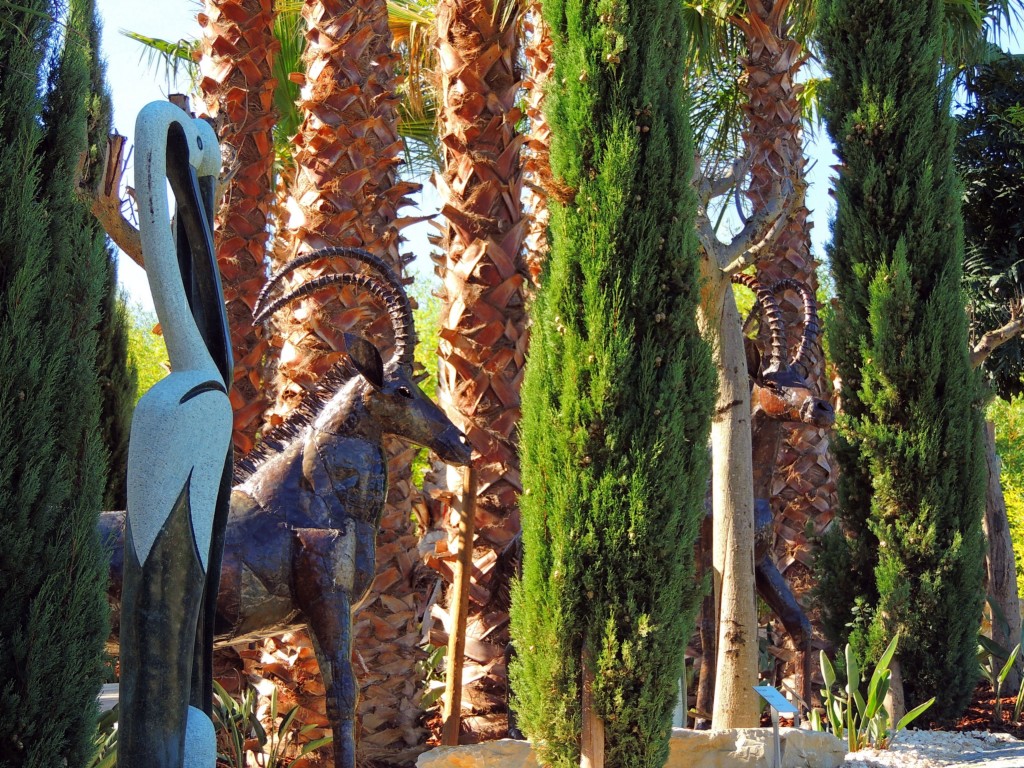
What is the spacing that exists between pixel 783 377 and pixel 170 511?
231 inches

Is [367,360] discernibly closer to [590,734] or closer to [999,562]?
[590,734]

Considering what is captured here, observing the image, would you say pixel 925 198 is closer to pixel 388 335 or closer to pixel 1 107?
pixel 388 335

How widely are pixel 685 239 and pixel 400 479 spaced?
10.1ft

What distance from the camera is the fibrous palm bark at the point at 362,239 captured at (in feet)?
25.3

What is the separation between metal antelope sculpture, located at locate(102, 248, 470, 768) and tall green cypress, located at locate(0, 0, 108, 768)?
0.81m

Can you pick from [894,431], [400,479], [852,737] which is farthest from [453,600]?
[894,431]

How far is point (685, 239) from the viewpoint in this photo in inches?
252

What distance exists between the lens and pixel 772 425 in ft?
28.1

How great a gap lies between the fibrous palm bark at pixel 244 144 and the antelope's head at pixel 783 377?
414 centimetres

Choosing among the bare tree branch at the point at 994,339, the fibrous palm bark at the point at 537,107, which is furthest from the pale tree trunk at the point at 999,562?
the fibrous palm bark at the point at 537,107

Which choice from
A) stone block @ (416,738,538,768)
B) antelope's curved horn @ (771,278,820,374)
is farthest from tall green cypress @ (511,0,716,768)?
antelope's curved horn @ (771,278,820,374)

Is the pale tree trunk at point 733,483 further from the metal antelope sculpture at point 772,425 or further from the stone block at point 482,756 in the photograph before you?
the stone block at point 482,756

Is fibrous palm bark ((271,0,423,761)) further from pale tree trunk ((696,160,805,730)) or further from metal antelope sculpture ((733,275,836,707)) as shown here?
metal antelope sculpture ((733,275,836,707))

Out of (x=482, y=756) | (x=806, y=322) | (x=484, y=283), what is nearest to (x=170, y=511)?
(x=482, y=756)
